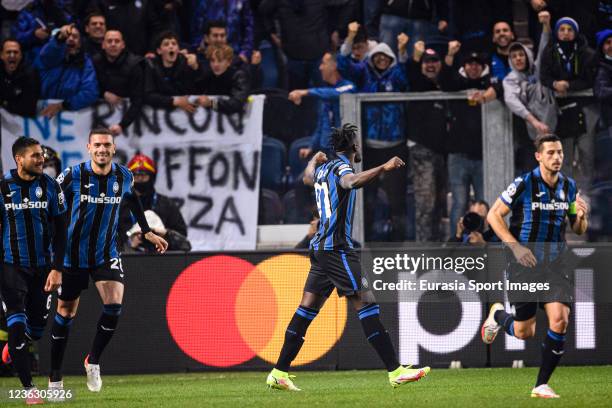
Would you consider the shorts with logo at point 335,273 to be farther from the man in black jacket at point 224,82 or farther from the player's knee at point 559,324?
the man in black jacket at point 224,82

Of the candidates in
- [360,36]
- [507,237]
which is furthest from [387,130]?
[507,237]

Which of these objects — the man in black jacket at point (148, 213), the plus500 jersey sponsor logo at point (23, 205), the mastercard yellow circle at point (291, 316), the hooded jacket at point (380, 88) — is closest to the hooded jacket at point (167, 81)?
the man in black jacket at point (148, 213)

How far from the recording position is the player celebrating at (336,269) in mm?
10125

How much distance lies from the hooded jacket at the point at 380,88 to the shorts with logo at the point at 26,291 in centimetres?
499

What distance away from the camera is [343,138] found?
1014 centimetres

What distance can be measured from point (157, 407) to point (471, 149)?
620 centimetres

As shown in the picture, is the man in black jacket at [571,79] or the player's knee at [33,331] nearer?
the player's knee at [33,331]

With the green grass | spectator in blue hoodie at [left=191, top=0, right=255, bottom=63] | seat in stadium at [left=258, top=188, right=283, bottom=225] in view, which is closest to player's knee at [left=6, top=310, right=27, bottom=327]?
the green grass

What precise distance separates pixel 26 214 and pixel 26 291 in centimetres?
67

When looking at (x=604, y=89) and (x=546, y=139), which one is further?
(x=604, y=89)

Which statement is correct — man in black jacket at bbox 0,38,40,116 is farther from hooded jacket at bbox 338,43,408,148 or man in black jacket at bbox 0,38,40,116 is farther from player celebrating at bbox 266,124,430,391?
player celebrating at bbox 266,124,430,391

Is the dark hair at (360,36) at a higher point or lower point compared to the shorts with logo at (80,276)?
higher

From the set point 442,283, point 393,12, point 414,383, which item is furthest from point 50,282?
point 393,12
